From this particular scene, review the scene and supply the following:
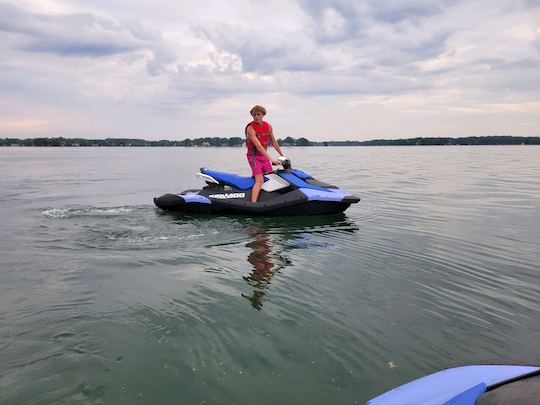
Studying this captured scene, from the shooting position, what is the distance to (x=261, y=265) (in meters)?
5.46

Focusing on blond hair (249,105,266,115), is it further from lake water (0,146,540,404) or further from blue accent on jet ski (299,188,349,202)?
lake water (0,146,540,404)

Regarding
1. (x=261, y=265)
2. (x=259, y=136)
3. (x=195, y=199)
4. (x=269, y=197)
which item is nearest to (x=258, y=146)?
(x=259, y=136)

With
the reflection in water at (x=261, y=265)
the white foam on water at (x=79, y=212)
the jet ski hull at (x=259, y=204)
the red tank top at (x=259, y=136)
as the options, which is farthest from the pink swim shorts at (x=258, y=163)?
the white foam on water at (x=79, y=212)

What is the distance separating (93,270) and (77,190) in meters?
10.6

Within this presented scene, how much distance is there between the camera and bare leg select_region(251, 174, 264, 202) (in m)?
9.02

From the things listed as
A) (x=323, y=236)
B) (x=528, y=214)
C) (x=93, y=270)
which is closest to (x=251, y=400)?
(x=93, y=270)

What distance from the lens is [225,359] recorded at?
311cm

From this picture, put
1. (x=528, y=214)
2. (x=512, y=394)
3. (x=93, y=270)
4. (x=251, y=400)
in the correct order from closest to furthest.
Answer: (x=512, y=394) → (x=251, y=400) → (x=93, y=270) → (x=528, y=214)

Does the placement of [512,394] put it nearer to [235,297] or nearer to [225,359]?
[225,359]

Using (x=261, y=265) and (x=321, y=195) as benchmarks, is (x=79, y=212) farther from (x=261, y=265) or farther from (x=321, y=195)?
(x=261, y=265)

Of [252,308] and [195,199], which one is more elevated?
[195,199]

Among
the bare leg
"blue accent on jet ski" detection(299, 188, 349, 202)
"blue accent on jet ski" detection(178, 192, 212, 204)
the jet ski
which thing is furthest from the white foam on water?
"blue accent on jet ski" detection(299, 188, 349, 202)

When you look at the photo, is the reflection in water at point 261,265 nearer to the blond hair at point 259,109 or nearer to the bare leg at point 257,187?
the bare leg at point 257,187

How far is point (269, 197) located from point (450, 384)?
692cm
